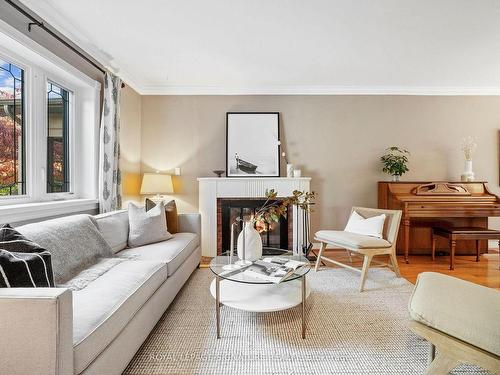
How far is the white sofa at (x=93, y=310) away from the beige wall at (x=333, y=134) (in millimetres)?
1811

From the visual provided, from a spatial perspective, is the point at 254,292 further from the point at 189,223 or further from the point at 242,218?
the point at 242,218

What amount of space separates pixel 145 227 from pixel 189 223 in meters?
0.64

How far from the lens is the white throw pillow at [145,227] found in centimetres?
264

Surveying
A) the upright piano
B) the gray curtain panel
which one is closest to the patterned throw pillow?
the gray curtain panel

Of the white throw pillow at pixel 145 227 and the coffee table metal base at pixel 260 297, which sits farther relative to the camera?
the white throw pillow at pixel 145 227

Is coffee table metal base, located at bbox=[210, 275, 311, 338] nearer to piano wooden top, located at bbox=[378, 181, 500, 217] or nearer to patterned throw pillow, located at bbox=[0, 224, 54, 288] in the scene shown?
patterned throw pillow, located at bbox=[0, 224, 54, 288]

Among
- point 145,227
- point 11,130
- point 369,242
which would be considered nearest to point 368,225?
point 369,242

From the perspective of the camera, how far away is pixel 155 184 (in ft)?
11.9

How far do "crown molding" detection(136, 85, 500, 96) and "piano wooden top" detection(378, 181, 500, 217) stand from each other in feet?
4.58

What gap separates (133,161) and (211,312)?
8.36ft

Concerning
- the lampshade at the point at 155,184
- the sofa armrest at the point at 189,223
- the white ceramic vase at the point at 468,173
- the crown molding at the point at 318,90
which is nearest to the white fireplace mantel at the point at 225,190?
the lampshade at the point at 155,184

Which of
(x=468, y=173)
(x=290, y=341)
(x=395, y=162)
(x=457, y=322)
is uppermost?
(x=395, y=162)

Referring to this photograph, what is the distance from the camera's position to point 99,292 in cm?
152

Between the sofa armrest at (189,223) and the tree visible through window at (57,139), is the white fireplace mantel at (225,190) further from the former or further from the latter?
the tree visible through window at (57,139)
